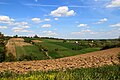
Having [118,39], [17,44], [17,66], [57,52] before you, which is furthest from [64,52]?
[17,66]

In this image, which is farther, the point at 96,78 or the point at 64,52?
the point at 64,52

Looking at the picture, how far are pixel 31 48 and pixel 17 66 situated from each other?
44209 mm

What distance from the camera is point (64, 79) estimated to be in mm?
8109

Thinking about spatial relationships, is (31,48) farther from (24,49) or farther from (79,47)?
(79,47)

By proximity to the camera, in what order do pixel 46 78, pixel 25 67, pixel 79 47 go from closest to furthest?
pixel 46 78 → pixel 25 67 → pixel 79 47

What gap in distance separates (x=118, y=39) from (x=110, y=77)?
24.3m

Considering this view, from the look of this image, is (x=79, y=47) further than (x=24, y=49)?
Yes

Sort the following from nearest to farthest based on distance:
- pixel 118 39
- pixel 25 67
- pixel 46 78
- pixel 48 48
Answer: pixel 46 78 < pixel 25 67 < pixel 118 39 < pixel 48 48

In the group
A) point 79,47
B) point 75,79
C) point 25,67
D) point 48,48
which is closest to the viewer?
point 75,79

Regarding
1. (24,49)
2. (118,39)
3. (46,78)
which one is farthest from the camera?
(24,49)

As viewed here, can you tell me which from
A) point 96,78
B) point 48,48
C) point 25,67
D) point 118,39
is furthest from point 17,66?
point 48,48

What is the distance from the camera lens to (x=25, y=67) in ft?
49.0

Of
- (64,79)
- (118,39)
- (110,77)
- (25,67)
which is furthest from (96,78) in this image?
(118,39)

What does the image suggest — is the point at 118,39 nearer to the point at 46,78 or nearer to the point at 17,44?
the point at 46,78
